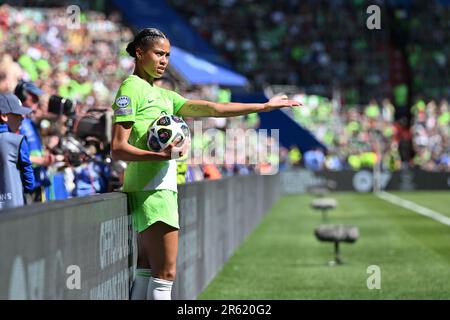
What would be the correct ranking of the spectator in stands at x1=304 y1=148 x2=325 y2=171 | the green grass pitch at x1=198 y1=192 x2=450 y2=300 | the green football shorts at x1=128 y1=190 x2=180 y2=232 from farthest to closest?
the spectator in stands at x1=304 y1=148 x2=325 y2=171 < the green grass pitch at x1=198 y1=192 x2=450 y2=300 < the green football shorts at x1=128 y1=190 x2=180 y2=232

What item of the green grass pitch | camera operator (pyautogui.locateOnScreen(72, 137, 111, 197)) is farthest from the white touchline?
camera operator (pyautogui.locateOnScreen(72, 137, 111, 197))

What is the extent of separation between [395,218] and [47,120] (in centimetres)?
1731

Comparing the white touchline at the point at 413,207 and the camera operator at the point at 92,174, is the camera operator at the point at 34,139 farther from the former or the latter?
the white touchline at the point at 413,207

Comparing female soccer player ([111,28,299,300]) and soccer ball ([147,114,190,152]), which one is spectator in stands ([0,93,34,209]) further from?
soccer ball ([147,114,190,152])

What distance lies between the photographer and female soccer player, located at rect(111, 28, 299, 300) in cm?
723

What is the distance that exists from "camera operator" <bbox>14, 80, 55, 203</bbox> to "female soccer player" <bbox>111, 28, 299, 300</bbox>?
12.9 feet

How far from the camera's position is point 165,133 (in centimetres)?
719

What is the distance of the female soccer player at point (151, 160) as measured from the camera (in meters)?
7.23

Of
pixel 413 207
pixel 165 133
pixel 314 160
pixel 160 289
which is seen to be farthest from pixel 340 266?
pixel 314 160

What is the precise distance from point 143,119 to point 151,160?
11.6 inches

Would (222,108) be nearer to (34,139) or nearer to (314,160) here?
(34,139)

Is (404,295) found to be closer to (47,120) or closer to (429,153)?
(47,120)
